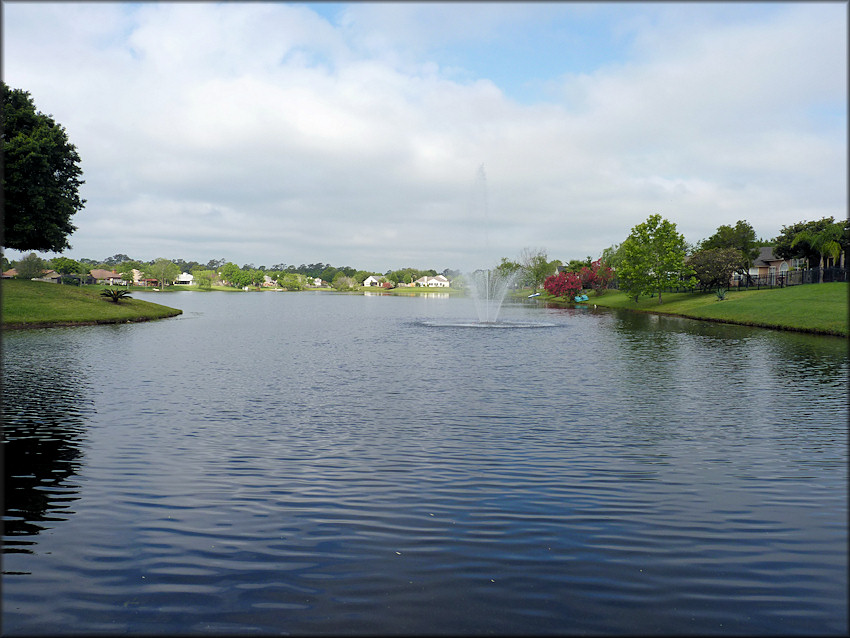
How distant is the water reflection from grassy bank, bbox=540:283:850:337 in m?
56.1

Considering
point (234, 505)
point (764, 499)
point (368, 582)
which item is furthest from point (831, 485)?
point (234, 505)

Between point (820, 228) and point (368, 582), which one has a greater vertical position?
point (820, 228)

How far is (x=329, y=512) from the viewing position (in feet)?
37.9

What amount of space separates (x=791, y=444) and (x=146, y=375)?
27.7 m

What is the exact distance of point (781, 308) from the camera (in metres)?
66.8

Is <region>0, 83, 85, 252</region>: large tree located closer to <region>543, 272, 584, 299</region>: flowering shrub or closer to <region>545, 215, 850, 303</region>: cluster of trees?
<region>545, 215, 850, 303</region>: cluster of trees

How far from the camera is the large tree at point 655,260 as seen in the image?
338ft

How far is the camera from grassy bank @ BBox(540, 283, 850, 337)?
184 ft

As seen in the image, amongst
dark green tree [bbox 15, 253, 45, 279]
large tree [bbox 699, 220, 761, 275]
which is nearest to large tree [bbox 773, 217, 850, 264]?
large tree [bbox 699, 220, 761, 275]

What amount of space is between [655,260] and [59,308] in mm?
92159

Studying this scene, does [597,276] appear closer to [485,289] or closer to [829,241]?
[829,241]

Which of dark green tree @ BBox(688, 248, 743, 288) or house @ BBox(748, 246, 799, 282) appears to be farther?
house @ BBox(748, 246, 799, 282)

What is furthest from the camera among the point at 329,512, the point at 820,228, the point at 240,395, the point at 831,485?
the point at 820,228

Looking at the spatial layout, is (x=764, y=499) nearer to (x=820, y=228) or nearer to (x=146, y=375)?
(x=146, y=375)
